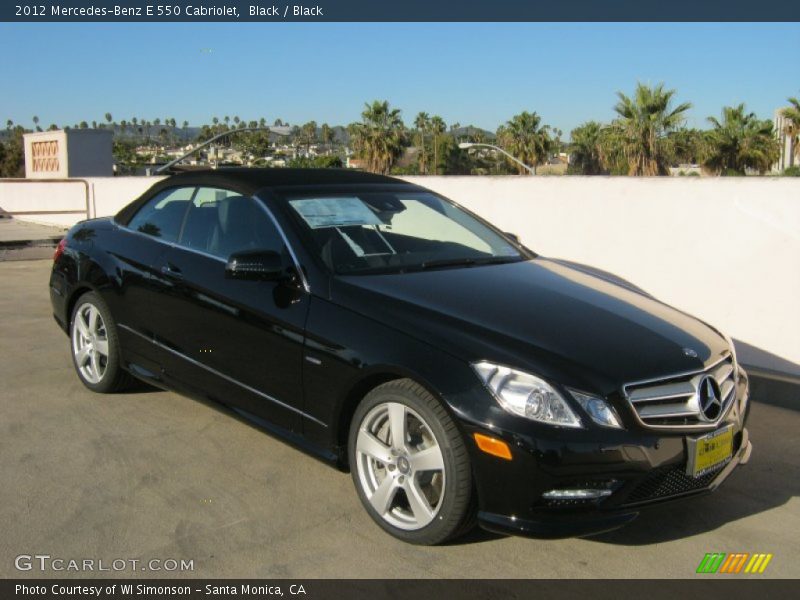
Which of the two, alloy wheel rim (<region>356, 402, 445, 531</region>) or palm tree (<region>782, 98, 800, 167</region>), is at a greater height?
palm tree (<region>782, 98, 800, 167</region>)

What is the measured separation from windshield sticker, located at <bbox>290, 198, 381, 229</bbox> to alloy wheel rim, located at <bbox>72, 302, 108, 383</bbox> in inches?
69.0

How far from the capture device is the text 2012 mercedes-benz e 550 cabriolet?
323cm

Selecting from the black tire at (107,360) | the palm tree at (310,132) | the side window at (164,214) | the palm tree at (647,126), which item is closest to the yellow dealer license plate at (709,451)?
the side window at (164,214)

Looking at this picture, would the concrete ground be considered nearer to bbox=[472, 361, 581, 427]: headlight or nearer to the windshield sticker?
bbox=[472, 361, 581, 427]: headlight

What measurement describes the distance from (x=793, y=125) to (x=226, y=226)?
58.0 metres

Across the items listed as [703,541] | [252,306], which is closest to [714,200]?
[703,541]

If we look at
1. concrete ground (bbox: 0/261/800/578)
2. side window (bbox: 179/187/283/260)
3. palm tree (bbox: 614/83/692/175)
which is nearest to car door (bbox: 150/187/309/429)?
side window (bbox: 179/187/283/260)

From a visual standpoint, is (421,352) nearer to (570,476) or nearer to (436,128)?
(570,476)

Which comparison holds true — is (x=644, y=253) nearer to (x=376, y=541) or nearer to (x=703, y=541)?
(x=703, y=541)

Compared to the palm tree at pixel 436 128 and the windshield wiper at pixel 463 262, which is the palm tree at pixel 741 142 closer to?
the palm tree at pixel 436 128

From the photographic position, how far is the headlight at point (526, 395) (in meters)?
3.20

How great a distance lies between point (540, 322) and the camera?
3658mm

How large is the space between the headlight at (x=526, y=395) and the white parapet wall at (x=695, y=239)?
139 inches
